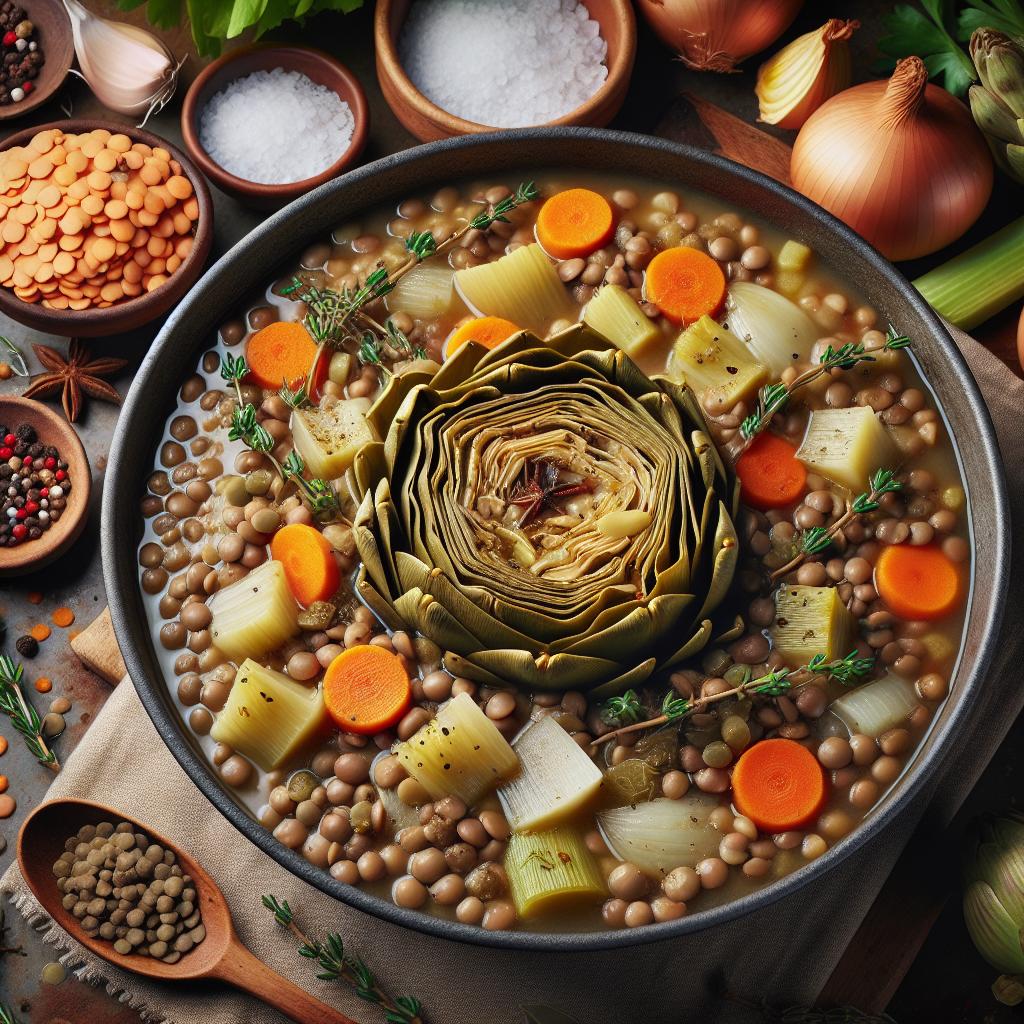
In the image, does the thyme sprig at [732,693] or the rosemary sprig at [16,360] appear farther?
the rosemary sprig at [16,360]

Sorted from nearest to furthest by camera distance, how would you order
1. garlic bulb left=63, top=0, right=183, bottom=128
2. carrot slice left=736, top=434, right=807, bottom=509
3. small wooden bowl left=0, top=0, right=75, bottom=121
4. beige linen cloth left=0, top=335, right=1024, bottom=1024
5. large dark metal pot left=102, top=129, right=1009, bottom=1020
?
1. large dark metal pot left=102, top=129, right=1009, bottom=1020
2. carrot slice left=736, top=434, right=807, bottom=509
3. beige linen cloth left=0, top=335, right=1024, bottom=1024
4. garlic bulb left=63, top=0, right=183, bottom=128
5. small wooden bowl left=0, top=0, right=75, bottom=121

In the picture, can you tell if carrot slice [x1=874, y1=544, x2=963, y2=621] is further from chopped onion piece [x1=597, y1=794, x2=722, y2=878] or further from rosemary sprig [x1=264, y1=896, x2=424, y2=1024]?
rosemary sprig [x1=264, y1=896, x2=424, y2=1024]

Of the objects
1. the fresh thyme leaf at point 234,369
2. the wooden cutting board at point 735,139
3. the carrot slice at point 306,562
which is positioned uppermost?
the wooden cutting board at point 735,139

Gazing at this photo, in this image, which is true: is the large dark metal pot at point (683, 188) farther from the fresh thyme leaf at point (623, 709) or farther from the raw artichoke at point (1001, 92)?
the raw artichoke at point (1001, 92)

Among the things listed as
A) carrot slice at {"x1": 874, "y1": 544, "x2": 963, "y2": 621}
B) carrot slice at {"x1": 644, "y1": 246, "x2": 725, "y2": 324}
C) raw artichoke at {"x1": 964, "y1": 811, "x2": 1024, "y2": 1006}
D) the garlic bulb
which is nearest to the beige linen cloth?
raw artichoke at {"x1": 964, "y1": 811, "x2": 1024, "y2": 1006}

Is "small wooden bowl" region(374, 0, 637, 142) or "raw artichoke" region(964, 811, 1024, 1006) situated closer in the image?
"raw artichoke" region(964, 811, 1024, 1006)

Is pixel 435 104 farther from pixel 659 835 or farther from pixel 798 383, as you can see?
pixel 659 835

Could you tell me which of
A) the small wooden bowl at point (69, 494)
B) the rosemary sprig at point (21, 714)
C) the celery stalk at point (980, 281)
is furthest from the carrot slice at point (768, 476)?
the rosemary sprig at point (21, 714)

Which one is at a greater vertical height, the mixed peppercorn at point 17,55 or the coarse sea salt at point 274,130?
the mixed peppercorn at point 17,55
